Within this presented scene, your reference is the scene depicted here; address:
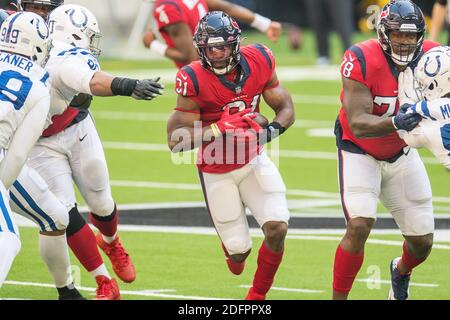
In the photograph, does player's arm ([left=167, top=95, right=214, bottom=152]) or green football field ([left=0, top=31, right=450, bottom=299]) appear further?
green football field ([left=0, top=31, right=450, bottom=299])

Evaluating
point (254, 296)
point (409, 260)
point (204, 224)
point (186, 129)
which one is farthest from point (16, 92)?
point (204, 224)

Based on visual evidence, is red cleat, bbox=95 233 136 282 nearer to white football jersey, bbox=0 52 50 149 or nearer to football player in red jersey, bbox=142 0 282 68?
white football jersey, bbox=0 52 50 149

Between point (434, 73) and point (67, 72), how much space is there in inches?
84.0

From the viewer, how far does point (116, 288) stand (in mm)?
7789

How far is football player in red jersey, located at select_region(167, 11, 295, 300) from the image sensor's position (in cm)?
739

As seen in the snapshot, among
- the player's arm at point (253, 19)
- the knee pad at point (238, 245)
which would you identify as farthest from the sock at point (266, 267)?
the player's arm at point (253, 19)

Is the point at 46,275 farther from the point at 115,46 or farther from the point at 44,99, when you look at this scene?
the point at 115,46

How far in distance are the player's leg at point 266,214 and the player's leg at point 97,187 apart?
3.16 feet

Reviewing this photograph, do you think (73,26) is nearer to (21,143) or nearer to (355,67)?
(21,143)

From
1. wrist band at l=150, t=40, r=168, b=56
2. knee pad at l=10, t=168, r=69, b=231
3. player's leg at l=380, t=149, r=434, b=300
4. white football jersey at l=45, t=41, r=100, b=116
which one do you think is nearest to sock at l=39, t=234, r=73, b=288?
knee pad at l=10, t=168, r=69, b=231

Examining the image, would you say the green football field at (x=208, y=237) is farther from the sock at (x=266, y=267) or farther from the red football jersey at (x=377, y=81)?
the red football jersey at (x=377, y=81)

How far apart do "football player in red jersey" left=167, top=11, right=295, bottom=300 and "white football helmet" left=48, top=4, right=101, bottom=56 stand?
73 cm
